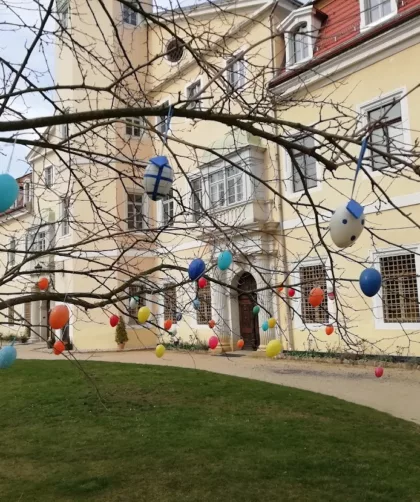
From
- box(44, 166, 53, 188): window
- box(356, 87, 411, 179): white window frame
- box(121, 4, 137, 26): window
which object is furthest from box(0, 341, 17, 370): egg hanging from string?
box(356, 87, 411, 179): white window frame

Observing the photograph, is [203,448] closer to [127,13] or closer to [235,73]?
[235,73]

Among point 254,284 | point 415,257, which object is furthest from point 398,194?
point 254,284

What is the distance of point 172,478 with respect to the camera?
15.9ft

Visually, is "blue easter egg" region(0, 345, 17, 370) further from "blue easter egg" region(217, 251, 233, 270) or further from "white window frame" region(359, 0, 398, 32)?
"white window frame" region(359, 0, 398, 32)

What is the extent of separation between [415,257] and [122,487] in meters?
9.21

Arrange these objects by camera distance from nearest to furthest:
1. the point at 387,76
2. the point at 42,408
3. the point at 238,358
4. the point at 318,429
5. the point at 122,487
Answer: the point at 122,487 < the point at 318,429 < the point at 42,408 < the point at 387,76 < the point at 238,358

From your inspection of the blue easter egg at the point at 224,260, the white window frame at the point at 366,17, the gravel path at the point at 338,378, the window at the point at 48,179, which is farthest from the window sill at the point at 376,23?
the blue easter egg at the point at 224,260

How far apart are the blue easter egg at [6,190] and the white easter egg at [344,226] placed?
1.74 meters

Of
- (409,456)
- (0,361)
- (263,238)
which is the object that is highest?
(263,238)

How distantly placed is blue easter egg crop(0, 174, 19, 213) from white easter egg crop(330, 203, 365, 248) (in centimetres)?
174

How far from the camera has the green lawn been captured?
179 inches

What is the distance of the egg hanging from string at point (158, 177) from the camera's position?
3.14m

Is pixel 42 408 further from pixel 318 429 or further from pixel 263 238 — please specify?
pixel 263 238

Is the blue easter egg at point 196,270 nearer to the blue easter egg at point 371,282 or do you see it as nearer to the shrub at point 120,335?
the blue easter egg at point 371,282
